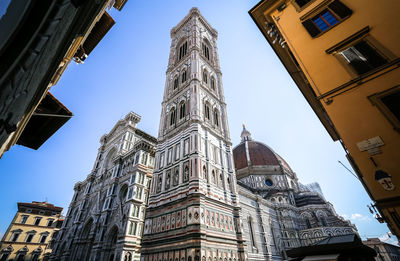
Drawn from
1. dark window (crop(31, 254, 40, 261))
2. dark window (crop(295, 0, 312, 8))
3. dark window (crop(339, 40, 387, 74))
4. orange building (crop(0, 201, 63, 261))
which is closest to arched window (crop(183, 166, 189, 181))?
dark window (crop(339, 40, 387, 74))

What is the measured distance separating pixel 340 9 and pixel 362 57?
275 centimetres

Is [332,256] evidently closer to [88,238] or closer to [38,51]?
[38,51]

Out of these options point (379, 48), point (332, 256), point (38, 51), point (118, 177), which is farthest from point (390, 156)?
point (118, 177)

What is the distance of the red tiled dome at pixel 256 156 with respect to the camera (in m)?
40.6

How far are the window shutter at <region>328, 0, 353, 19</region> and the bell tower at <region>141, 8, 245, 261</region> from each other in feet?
36.8

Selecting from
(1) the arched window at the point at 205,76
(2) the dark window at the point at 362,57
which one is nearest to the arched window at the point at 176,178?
(1) the arched window at the point at 205,76

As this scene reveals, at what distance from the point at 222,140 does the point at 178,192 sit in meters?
7.21

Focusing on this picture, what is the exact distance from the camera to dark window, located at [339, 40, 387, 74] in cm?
634

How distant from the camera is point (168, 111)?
813 inches

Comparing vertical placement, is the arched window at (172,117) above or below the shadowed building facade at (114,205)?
above

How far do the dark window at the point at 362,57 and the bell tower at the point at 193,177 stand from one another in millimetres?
10632

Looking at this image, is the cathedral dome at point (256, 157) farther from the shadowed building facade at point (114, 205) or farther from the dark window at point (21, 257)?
the dark window at point (21, 257)

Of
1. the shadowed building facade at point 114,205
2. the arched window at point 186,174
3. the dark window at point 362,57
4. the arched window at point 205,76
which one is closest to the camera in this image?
the dark window at point 362,57

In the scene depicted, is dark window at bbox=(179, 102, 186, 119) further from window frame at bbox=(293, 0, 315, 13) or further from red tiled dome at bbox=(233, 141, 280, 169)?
red tiled dome at bbox=(233, 141, 280, 169)
